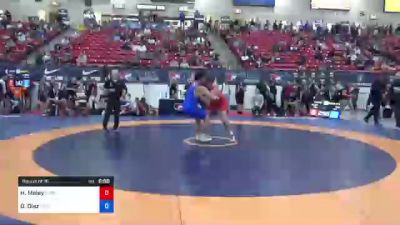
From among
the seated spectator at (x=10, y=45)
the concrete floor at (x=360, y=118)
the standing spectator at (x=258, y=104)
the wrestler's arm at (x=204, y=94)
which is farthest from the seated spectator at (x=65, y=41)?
the wrestler's arm at (x=204, y=94)

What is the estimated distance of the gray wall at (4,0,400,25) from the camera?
103 ft

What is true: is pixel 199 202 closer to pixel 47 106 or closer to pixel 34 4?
pixel 47 106

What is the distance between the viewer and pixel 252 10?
3272cm

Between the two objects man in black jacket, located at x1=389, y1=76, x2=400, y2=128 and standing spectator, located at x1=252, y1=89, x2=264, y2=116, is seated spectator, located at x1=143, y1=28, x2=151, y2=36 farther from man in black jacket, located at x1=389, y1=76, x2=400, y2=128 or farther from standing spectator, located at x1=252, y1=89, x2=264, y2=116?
man in black jacket, located at x1=389, y1=76, x2=400, y2=128

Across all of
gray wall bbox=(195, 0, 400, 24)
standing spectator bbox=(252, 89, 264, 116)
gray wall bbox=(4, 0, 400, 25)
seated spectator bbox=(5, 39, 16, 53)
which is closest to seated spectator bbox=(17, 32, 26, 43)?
seated spectator bbox=(5, 39, 16, 53)

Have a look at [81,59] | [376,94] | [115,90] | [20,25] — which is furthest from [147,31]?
[115,90]

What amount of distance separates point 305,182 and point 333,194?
0.75 m

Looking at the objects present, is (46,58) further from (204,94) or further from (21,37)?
(204,94)

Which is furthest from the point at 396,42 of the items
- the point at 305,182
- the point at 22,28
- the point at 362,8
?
the point at 305,182

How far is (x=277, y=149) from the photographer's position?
1062 centimetres

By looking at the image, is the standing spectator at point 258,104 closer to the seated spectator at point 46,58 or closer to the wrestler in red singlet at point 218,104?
the wrestler in red singlet at point 218,104

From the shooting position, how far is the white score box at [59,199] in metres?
4.58
